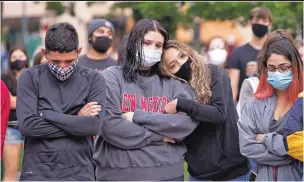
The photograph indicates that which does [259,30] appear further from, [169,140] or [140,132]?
[140,132]

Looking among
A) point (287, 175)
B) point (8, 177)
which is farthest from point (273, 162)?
point (8, 177)

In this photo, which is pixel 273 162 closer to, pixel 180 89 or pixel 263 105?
pixel 263 105

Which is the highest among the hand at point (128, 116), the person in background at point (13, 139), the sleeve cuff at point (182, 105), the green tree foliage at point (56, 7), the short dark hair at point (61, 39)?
the short dark hair at point (61, 39)

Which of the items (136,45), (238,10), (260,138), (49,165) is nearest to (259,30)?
(260,138)

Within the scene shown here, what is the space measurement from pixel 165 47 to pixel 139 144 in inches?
33.1

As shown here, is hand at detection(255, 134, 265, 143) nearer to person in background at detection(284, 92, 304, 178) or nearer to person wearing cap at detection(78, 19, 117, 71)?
person in background at detection(284, 92, 304, 178)

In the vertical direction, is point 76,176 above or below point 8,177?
above

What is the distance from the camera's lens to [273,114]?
524 cm

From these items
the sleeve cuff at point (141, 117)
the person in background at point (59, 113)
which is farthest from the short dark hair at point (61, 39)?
the sleeve cuff at point (141, 117)

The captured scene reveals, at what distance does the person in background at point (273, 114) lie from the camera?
5.12 m

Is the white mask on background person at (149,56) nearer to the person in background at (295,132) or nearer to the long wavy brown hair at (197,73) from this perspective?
the long wavy brown hair at (197,73)

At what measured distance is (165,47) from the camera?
5.27m

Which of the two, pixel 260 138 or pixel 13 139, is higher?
pixel 260 138

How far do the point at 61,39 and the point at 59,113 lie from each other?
52cm
